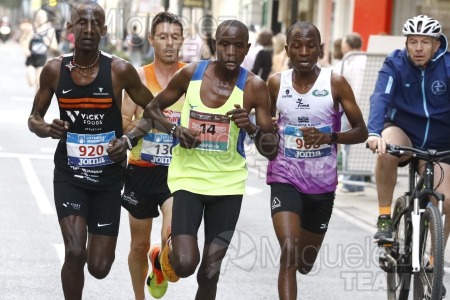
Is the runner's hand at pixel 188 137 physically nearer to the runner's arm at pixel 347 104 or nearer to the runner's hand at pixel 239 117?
the runner's hand at pixel 239 117

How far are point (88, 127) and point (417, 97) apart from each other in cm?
246

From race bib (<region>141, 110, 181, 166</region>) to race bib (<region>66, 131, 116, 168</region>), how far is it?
722mm

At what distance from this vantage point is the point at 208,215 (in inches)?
279

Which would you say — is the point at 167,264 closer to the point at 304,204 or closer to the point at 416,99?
the point at 304,204

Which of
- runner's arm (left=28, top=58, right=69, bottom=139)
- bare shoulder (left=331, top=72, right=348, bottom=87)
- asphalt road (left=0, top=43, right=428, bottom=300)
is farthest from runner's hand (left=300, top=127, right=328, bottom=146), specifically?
asphalt road (left=0, top=43, right=428, bottom=300)

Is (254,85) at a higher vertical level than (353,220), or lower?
higher

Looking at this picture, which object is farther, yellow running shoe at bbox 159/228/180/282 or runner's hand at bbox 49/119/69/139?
yellow running shoe at bbox 159/228/180/282

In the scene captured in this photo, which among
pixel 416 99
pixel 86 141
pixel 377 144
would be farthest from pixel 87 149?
pixel 416 99

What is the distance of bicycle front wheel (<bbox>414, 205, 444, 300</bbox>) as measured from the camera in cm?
741

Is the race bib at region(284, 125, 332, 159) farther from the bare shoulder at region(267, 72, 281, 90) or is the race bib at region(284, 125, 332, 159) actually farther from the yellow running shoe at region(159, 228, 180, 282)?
the yellow running shoe at region(159, 228, 180, 282)

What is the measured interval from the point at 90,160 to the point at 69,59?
618 millimetres

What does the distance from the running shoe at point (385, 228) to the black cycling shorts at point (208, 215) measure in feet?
5.27

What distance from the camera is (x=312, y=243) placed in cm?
772

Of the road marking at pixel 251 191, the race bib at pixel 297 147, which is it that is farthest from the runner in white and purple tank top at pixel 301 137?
the road marking at pixel 251 191
